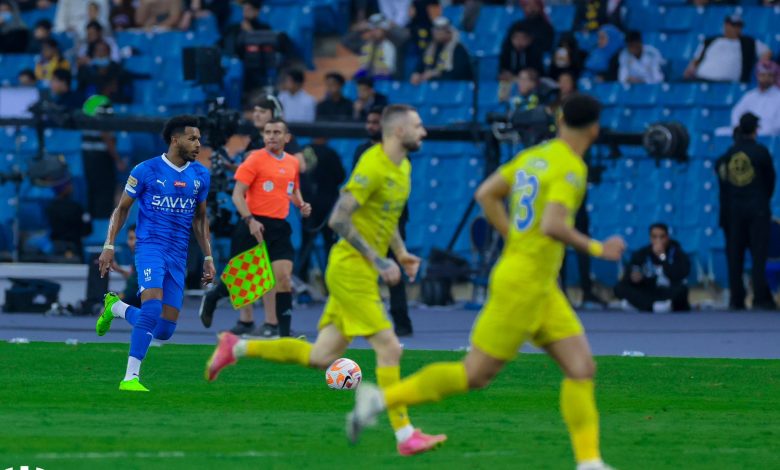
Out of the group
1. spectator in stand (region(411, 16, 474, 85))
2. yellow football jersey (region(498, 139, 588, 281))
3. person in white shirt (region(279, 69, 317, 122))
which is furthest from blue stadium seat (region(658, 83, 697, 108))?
yellow football jersey (region(498, 139, 588, 281))

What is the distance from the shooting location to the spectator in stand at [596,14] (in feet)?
87.6

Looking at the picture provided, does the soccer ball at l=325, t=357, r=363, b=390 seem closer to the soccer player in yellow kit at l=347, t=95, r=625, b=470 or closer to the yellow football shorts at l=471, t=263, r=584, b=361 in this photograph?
the soccer player in yellow kit at l=347, t=95, r=625, b=470

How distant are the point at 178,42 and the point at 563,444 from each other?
1937cm

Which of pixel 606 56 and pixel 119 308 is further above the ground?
pixel 606 56

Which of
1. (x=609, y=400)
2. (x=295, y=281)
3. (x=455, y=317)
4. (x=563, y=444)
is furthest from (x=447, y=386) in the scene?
(x=295, y=281)

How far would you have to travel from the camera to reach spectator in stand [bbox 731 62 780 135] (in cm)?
2394

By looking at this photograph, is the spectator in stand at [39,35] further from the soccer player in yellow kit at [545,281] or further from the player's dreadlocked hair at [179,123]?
the soccer player in yellow kit at [545,281]

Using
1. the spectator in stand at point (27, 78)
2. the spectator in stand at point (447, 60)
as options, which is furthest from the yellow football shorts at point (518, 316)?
the spectator in stand at point (27, 78)

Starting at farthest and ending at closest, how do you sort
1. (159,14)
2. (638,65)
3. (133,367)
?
(159,14) → (638,65) → (133,367)

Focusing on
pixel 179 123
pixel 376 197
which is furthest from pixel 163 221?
pixel 376 197

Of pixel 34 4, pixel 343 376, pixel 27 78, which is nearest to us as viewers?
pixel 343 376

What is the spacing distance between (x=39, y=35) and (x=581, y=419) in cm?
2237

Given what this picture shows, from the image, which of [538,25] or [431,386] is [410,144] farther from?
[538,25]

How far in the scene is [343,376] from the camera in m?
13.5
